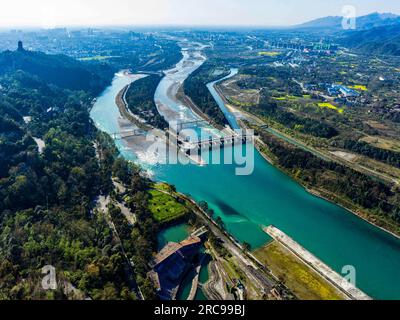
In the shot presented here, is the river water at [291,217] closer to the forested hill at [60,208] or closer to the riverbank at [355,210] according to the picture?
the riverbank at [355,210]

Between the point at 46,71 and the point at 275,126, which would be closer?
the point at 275,126

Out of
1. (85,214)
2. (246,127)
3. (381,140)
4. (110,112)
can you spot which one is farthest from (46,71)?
(381,140)

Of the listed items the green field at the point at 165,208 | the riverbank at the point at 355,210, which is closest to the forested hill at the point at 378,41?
the riverbank at the point at 355,210

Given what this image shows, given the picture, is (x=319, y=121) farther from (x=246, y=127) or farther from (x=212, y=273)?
(x=212, y=273)

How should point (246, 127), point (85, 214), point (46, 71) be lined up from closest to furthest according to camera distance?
point (85, 214) → point (246, 127) → point (46, 71)

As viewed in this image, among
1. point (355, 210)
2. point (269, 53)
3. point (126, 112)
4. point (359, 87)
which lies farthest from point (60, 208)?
point (269, 53)
